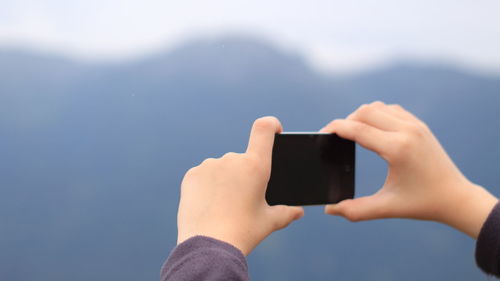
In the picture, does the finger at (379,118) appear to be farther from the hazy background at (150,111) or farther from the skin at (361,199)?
the hazy background at (150,111)

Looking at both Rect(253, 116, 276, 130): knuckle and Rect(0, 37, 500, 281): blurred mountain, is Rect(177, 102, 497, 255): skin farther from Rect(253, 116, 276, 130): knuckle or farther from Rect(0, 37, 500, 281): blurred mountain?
Rect(0, 37, 500, 281): blurred mountain

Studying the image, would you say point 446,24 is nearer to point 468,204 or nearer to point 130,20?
point 130,20

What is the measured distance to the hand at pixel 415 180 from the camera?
0.44 m

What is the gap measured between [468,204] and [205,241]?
27cm

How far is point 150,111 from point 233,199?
1289 millimetres

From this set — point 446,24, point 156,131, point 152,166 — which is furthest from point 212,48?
point 446,24

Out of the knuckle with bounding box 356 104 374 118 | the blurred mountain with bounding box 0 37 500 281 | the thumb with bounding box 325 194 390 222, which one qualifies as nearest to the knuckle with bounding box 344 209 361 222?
the thumb with bounding box 325 194 390 222

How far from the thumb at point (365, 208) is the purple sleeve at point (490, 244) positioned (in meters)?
0.09

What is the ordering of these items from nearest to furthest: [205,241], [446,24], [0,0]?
[205,241] → [0,0] → [446,24]

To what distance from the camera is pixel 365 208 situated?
469mm

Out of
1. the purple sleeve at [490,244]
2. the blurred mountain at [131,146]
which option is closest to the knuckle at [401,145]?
the purple sleeve at [490,244]

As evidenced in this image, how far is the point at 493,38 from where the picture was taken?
Answer: 70.4 inches

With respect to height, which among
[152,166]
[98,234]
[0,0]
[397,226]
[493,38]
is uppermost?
→ [0,0]

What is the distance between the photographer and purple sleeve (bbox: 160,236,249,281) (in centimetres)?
34
